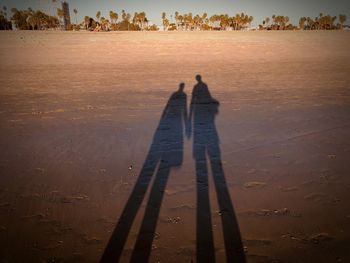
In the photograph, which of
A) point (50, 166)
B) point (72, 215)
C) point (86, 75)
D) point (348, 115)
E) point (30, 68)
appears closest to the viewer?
point (72, 215)

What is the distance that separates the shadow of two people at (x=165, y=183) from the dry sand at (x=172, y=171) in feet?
0.32

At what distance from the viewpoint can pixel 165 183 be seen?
187 inches

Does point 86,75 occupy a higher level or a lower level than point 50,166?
higher

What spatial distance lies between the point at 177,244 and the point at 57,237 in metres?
1.51

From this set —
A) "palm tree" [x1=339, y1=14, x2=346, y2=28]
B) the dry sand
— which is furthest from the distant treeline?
the dry sand

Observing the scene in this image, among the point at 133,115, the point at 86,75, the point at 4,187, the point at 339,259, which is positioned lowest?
the point at 339,259

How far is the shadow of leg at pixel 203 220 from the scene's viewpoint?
3285mm

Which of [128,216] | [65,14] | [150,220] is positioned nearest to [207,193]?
[150,220]

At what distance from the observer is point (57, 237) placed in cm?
358

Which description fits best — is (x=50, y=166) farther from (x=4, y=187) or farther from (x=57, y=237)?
(x=57, y=237)

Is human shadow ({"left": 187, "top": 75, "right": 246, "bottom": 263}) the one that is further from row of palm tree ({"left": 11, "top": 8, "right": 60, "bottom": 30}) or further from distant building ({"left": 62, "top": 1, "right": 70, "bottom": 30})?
distant building ({"left": 62, "top": 1, "right": 70, "bottom": 30})

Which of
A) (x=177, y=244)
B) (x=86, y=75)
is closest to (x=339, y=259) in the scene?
(x=177, y=244)

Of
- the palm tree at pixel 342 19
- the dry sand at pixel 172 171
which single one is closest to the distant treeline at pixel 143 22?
the palm tree at pixel 342 19

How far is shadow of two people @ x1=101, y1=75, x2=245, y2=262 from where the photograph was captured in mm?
3365
